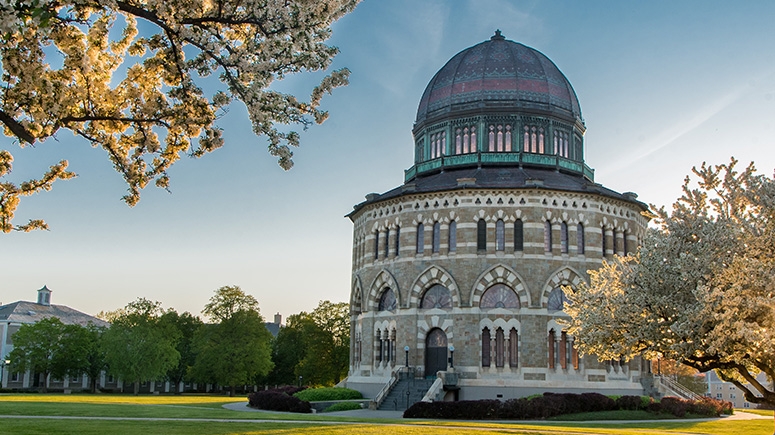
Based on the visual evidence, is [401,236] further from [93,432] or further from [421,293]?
[93,432]

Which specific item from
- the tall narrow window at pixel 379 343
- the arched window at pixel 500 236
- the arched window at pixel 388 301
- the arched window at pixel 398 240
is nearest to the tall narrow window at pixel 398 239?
the arched window at pixel 398 240

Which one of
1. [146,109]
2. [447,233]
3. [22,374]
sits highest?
[447,233]

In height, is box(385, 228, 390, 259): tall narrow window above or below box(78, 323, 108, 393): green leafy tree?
above

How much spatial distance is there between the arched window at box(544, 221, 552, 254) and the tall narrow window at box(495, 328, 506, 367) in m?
6.30

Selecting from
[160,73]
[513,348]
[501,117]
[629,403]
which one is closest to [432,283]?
[513,348]

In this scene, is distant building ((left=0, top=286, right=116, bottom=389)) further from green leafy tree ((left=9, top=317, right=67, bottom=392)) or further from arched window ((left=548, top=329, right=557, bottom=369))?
arched window ((left=548, top=329, right=557, bottom=369))

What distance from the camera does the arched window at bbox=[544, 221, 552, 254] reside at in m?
50.0

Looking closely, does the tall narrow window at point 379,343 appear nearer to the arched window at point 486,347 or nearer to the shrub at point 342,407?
the shrub at point 342,407

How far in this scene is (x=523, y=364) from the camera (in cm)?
4800

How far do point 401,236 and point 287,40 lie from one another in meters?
39.4

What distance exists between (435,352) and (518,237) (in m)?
9.55

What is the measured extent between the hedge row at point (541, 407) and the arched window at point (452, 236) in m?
13.2

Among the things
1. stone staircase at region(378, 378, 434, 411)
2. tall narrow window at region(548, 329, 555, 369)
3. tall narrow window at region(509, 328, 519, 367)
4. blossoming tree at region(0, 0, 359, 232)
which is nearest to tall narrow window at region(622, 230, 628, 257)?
tall narrow window at region(548, 329, 555, 369)

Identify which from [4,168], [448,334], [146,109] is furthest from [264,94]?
[448,334]
